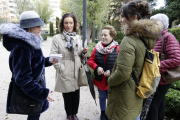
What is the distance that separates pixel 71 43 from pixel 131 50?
4.28 feet

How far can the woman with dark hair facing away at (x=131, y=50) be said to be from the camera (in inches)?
58.0

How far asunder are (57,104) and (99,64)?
5.98 ft

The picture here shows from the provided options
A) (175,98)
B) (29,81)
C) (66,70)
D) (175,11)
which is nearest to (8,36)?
(29,81)

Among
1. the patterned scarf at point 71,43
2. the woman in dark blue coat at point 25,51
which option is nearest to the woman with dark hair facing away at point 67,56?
the patterned scarf at point 71,43

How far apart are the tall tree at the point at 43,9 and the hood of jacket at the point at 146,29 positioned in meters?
32.0

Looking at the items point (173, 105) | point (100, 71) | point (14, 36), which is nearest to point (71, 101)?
point (100, 71)

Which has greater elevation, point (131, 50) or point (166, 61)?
point (131, 50)

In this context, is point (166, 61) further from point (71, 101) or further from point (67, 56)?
point (71, 101)

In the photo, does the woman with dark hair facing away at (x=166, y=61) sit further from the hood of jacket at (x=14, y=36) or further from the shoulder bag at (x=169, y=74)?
the hood of jacket at (x=14, y=36)

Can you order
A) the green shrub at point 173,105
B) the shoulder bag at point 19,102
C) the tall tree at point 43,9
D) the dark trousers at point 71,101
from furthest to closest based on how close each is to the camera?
the tall tree at point 43,9
the green shrub at point 173,105
the dark trousers at point 71,101
the shoulder bag at point 19,102

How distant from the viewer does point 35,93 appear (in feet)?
5.41

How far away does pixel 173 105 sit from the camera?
2.81 metres

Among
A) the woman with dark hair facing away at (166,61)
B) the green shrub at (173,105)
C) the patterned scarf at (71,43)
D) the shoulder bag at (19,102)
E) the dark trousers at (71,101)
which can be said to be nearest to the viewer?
the shoulder bag at (19,102)

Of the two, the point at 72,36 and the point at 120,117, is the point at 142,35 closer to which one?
the point at 120,117
